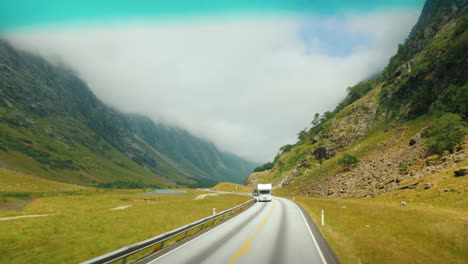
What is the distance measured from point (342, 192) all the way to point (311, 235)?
41970mm

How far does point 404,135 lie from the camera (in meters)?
60.1

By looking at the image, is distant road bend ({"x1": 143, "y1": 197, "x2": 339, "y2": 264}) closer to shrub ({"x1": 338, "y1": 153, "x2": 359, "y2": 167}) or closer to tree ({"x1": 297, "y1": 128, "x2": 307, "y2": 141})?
shrub ({"x1": 338, "y1": 153, "x2": 359, "y2": 167})

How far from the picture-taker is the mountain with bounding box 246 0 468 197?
1609 inches

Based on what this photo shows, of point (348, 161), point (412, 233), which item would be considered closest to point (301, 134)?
point (348, 161)

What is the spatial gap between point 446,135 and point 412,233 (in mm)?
32409

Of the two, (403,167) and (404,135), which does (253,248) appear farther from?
(404,135)

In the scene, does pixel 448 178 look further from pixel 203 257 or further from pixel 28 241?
pixel 28 241

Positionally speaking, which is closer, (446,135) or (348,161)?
(446,135)

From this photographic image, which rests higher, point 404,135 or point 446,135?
point 404,135

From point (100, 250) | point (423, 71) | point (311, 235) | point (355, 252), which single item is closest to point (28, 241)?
point (100, 250)

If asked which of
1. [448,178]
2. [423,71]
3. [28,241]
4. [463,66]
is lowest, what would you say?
[28,241]

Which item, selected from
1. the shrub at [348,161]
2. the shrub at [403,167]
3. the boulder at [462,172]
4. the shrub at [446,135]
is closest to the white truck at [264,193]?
the shrub at [403,167]

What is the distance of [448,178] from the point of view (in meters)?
31.3

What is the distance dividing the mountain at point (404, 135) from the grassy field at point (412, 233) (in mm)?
5738
